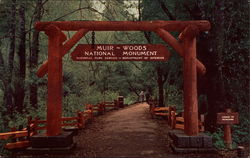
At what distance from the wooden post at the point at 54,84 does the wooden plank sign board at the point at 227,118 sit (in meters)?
5.29

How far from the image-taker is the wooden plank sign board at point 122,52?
7.01 meters

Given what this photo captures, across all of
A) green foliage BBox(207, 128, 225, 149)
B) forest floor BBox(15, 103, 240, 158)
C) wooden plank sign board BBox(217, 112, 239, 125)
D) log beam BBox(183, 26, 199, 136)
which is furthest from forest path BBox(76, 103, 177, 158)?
wooden plank sign board BBox(217, 112, 239, 125)

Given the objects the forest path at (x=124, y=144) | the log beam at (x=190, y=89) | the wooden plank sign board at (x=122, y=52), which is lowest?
the forest path at (x=124, y=144)

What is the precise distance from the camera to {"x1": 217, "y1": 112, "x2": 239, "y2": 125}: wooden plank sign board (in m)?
7.14

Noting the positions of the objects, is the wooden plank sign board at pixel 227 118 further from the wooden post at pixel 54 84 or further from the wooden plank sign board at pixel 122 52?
the wooden post at pixel 54 84

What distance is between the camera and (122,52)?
7.04 m

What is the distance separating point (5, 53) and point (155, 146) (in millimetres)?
18170

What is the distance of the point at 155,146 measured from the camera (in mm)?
7664

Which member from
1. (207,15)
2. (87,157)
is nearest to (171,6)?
(207,15)

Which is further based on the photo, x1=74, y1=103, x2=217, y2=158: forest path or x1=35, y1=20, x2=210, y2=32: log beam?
x1=35, y1=20, x2=210, y2=32: log beam

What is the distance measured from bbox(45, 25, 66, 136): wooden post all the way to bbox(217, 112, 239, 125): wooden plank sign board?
17.4ft

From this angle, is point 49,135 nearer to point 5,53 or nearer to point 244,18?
point 244,18

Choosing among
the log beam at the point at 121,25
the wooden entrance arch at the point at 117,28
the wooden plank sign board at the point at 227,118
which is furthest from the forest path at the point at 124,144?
the log beam at the point at 121,25

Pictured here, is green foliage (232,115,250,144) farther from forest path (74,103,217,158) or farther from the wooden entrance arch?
the wooden entrance arch
